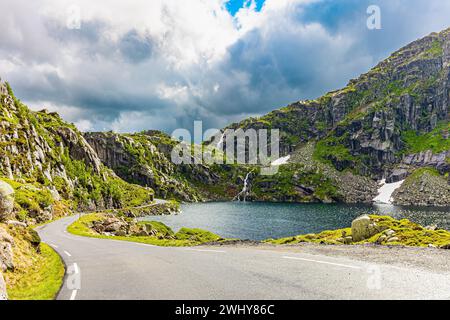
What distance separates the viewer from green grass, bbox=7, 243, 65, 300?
16.1m

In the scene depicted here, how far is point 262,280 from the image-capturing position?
14.8 m

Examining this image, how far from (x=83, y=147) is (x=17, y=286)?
19637 cm

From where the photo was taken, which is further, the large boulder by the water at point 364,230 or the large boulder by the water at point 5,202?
the large boulder by the water at point 364,230

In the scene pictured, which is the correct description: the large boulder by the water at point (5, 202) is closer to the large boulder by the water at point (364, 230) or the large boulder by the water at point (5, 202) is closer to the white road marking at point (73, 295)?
the white road marking at point (73, 295)

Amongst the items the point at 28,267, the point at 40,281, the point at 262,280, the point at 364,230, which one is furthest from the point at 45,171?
the point at 262,280

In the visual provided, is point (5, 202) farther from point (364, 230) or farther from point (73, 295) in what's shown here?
point (364, 230)

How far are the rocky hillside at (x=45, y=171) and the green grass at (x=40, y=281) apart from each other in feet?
153

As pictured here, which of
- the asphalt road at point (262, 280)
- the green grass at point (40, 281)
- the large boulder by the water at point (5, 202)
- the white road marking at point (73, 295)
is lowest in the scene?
the green grass at point (40, 281)

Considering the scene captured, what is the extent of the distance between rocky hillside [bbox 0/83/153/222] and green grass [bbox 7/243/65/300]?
46.8 meters

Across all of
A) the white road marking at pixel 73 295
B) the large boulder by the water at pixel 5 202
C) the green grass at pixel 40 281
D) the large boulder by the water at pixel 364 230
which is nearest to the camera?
the white road marking at pixel 73 295

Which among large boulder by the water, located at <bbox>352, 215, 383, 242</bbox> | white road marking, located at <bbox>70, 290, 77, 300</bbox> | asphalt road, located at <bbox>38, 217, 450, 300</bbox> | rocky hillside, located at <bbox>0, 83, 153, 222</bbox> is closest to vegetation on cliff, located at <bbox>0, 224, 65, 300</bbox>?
white road marking, located at <bbox>70, 290, 77, 300</bbox>

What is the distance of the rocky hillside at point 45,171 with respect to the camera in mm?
88137

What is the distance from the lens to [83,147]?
198 meters

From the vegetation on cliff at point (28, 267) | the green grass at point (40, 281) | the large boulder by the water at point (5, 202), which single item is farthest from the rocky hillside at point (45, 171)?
the green grass at point (40, 281)
